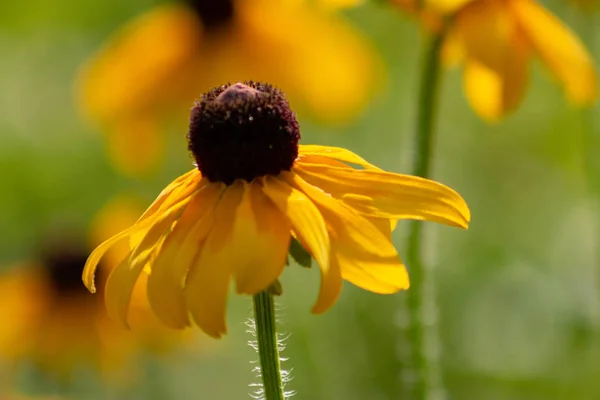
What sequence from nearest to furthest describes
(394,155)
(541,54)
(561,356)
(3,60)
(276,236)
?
1. (276,236)
2. (541,54)
3. (561,356)
4. (394,155)
5. (3,60)

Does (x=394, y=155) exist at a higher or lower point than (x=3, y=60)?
lower

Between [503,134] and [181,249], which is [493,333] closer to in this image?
[503,134]

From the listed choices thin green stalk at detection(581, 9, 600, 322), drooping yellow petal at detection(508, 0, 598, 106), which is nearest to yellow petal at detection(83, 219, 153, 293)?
drooping yellow petal at detection(508, 0, 598, 106)

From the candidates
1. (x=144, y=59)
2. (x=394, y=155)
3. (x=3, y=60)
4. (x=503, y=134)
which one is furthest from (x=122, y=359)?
(x=3, y=60)

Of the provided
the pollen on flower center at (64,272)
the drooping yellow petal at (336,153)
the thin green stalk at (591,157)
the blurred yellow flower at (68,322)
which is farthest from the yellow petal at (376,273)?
the pollen on flower center at (64,272)

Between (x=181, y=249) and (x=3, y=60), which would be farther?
(x=3, y=60)

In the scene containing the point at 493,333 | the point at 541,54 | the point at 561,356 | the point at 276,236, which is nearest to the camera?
the point at 276,236

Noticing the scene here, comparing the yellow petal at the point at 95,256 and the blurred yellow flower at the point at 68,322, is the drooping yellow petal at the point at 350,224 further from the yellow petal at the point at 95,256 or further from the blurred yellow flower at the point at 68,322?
the blurred yellow flower at the point at 68,322
